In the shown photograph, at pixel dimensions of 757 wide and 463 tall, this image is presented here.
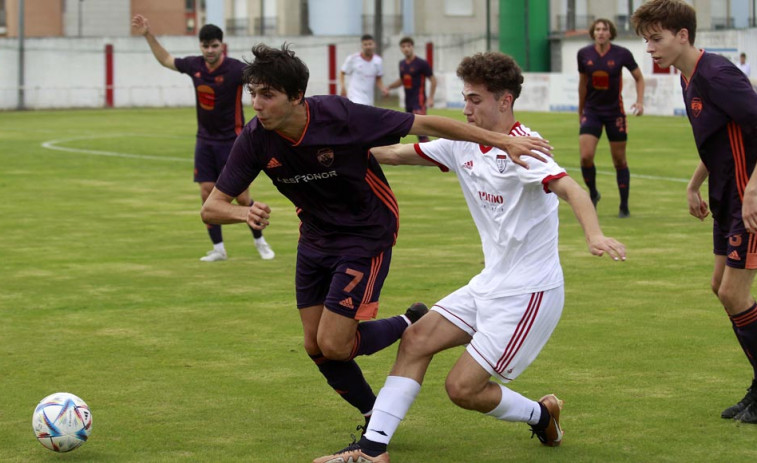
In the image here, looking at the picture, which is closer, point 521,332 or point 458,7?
point 521,332

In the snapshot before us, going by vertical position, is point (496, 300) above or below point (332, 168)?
below

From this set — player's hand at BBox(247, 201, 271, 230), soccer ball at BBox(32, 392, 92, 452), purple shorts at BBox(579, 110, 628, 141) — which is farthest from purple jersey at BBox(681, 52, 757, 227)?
purple shorts at BBox(579, 110, 628, 141)

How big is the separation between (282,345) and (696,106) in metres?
3.46

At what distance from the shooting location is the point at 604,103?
50.9 feet

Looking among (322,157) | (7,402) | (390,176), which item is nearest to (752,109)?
(322,157)

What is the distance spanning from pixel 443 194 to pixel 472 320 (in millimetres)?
12180

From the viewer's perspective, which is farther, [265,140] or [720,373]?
[720,373]

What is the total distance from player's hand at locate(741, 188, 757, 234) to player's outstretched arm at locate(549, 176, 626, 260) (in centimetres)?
86

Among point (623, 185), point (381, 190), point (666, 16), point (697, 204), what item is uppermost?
point (666, 16)

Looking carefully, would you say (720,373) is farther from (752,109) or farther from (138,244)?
(138,244)

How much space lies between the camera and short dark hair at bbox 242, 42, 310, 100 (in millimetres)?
5707

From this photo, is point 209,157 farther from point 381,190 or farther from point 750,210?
point 750,210

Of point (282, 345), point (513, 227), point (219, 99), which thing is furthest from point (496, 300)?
point (219, 99)

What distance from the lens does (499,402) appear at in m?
5.85
